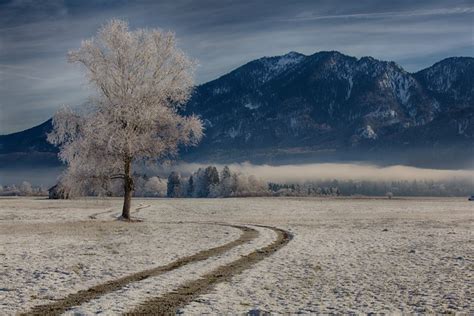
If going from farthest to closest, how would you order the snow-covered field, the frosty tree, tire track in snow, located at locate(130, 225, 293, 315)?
the frosty tree, the snow-covered field, tire track in snow, located at locate(130, 225, 293, 315)

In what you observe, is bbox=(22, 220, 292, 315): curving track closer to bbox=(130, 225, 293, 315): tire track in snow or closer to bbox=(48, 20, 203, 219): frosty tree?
bbox=(130, 225, 293, 315): tire track in snow

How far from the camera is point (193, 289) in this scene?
63.0 feet

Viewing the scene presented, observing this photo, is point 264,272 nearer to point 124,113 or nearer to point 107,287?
point 107,287

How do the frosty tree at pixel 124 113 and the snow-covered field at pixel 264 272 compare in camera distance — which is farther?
the frosty tree at pixel 124 113

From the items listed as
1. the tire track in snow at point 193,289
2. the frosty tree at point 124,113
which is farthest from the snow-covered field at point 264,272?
the frosty tree at point 124,113

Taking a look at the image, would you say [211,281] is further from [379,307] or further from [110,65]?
[110,65]

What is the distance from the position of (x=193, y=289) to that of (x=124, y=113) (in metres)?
29.5

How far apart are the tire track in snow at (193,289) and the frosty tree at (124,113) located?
21.4 meters

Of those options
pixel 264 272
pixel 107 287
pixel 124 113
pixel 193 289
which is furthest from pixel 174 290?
pixel 124 113

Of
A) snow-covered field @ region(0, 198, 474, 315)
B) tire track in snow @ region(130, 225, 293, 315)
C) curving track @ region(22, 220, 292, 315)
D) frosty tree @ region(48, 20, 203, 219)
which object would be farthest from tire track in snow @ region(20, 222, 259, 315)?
frosty tree @ region(48, 20, 203, 219)

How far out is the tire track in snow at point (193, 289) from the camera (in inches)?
645

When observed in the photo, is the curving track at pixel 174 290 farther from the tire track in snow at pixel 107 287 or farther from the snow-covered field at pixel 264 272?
the snow-covered field at pixel 264 272

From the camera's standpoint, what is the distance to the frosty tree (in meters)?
46.3

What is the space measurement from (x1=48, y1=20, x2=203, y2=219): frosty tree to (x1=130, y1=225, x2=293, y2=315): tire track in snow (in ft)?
70.4
